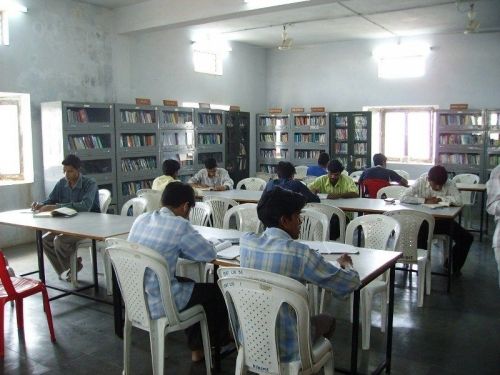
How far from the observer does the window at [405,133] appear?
10.7 metres

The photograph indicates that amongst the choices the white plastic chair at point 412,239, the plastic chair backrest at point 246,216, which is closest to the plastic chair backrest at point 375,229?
the white plastic chair at point 412,239

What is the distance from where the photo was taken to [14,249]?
676cm

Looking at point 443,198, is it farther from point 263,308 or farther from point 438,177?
point 263,308

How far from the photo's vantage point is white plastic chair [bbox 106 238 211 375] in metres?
2.76

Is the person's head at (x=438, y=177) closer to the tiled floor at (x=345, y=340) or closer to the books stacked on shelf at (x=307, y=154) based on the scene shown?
the tiled floor at (x=345, y=340)

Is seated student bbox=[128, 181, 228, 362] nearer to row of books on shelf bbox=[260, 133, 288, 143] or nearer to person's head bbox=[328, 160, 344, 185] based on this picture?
person's head bbox=[328, 160, 344, 185]

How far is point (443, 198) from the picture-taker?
520 cm

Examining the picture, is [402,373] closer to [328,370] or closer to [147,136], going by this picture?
[328,370]

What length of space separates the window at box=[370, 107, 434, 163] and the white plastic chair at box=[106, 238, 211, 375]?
29.1 feet

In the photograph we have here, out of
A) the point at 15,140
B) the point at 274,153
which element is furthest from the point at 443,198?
the point at 274,153

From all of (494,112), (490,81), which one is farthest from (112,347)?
(490,81)

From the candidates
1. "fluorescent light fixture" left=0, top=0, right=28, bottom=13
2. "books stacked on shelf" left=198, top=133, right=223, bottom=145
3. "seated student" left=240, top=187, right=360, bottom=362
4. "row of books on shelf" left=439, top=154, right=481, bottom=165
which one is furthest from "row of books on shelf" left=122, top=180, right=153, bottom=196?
"seated student" left=240, top=187, right=360, bottom=362

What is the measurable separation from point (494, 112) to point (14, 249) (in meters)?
8.54

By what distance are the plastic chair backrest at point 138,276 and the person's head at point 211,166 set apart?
13.1 ft
